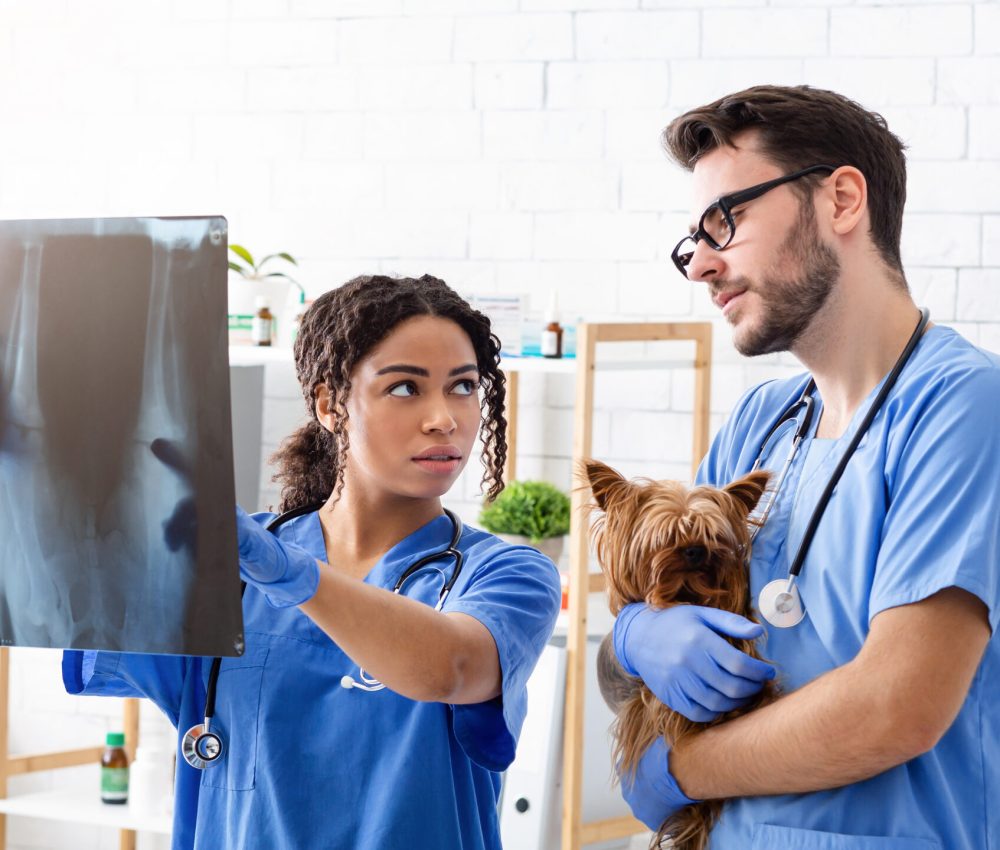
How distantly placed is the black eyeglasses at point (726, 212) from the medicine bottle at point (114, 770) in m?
2.50

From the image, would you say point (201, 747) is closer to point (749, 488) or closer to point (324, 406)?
point (324, 406)

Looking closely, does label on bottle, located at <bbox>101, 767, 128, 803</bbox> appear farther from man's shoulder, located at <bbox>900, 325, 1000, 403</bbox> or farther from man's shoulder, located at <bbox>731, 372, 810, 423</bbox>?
man's shoulder, located at <bbox>900, 325, 1000, 403</bbox>

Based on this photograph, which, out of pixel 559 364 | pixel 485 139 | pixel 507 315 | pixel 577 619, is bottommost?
pixel 577 619

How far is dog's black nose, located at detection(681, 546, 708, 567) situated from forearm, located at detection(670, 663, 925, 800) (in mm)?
167

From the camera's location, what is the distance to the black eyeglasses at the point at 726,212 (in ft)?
4.19

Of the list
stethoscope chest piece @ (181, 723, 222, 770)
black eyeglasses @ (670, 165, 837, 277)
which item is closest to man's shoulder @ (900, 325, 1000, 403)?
black eyeglasses @ (670, 165, 837, 277)

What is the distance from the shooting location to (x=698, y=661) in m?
1.22

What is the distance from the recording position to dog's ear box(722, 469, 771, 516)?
1319 mm

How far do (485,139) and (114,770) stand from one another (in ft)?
6.43

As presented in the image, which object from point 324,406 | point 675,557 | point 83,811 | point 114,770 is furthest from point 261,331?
point 675,557

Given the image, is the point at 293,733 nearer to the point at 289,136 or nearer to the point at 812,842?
the point at 812,842

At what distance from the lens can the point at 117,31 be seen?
3541 mm

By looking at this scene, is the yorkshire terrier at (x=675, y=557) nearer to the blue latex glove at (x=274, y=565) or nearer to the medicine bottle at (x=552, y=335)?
the blue latex glove at (x=274, y=565)

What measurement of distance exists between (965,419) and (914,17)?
2.09 metres
